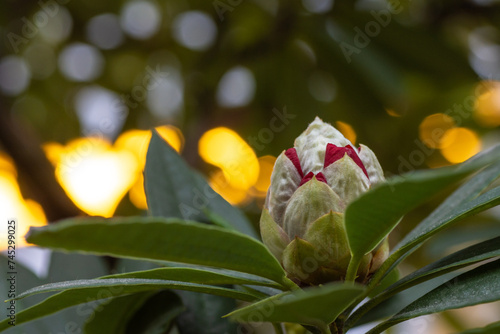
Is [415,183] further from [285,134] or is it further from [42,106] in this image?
[42,106]

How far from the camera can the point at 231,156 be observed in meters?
1.64

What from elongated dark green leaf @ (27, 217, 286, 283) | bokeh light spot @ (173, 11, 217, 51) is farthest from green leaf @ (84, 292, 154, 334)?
bokeh light spot @ (173, 11, 217, 51)

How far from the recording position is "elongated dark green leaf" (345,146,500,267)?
1.00ft

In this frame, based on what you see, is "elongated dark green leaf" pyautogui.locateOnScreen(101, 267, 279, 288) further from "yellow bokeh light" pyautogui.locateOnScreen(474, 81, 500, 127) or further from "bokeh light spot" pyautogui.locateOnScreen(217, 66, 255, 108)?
"yellow bokeh light" pyautogui.locateOnScreen(474, 81, 500, 127)

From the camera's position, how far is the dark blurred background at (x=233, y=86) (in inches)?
54.2

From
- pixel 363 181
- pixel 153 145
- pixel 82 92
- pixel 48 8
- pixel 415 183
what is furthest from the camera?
pixel 82 92

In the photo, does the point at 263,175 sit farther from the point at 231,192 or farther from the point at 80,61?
the point at 80,61

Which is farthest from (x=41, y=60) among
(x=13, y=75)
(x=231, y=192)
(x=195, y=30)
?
(x=231, y=192)

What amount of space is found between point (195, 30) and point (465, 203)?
142 centimetres

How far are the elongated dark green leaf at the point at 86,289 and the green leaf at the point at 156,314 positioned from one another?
215 millimetres

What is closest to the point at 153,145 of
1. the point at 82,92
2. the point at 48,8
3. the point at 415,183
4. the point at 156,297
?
the point at 156,297

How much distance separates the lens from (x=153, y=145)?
0.77m

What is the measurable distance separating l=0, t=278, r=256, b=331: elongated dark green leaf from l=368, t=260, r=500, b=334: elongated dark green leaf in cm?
19

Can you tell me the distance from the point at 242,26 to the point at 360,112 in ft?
1.58
